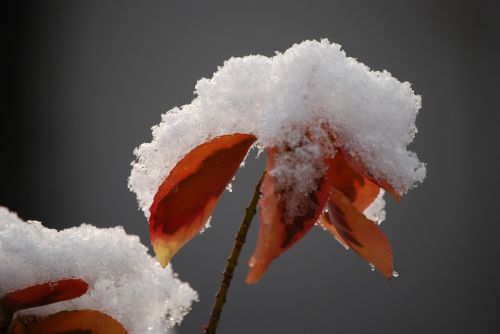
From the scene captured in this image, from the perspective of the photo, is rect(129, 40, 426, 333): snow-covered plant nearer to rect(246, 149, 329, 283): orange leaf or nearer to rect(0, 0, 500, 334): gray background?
rect(246, 149, 329, 283): orange leaf

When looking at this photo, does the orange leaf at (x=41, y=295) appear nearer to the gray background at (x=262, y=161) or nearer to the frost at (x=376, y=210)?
the frost at (x=376, y=210)

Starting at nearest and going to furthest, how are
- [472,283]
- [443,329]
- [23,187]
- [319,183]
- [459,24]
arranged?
[319,183], [443,329], [472,283], [23,187], [459,24]

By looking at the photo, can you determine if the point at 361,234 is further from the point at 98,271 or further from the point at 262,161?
the point at 262,161

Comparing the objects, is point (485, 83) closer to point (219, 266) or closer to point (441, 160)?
point (441, 160)

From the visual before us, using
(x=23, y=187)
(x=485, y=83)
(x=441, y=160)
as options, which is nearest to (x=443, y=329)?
(x=441, y=160)

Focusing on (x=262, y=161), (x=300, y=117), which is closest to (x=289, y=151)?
(x=300, y=117)

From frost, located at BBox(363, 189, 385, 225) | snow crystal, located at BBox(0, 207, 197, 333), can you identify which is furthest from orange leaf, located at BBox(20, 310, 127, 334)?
frost, located at BBox(363, 189, 385, 225)

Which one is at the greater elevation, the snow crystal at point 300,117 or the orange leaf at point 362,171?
the snow crystal at point 300,117

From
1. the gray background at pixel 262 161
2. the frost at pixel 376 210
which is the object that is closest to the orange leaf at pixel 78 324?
the frost at pixel 376 210
